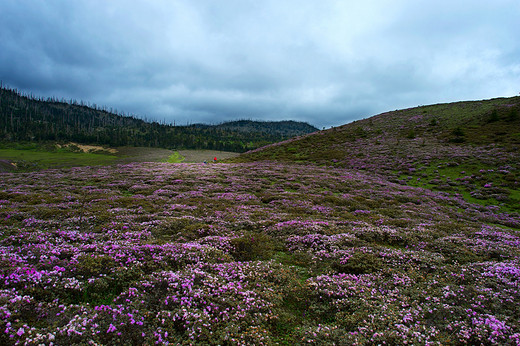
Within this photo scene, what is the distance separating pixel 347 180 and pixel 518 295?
28.6 metres

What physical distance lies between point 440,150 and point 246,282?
55476 mm

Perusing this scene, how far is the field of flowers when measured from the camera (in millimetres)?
5523

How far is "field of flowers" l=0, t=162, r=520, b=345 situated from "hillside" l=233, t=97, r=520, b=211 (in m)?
22.1

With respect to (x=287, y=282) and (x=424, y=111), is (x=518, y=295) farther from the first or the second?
(x=424, y=111)

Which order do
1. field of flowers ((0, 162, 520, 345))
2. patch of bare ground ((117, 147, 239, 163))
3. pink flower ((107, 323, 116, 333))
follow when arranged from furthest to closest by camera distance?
1. patch of bare ground ((117, 147, 239, 163))
2. field of flowers ((0, 162, 520, 345))
3. pink flower ((107, 323, 116, 333))

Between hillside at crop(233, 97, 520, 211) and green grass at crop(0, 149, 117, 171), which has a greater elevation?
hillside at crop(233, 97, 520, 211)

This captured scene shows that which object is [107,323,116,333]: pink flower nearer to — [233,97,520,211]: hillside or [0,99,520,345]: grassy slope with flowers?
[0,99,520,345]: grassy slope with flowers

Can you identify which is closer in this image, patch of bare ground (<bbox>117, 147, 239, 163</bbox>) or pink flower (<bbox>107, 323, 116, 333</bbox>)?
pink flower (<bbox>107, 323, 116, 333</bbox>)

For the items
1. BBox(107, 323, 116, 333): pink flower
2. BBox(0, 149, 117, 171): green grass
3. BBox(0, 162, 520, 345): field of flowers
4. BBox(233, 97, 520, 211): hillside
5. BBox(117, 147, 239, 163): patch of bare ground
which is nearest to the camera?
BBox(107, 323, 116, 333): pink flower

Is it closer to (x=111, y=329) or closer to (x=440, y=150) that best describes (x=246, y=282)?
(x=111, y=329)

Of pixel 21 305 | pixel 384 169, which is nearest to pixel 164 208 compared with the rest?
pixel 21 305

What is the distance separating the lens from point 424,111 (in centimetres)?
8281

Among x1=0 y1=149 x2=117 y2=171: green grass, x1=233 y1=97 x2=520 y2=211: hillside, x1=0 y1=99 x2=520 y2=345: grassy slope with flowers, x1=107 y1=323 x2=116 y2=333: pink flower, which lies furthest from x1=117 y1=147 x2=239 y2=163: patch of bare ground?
x1=107 y1=323 x2=116 y2=333: pink flower

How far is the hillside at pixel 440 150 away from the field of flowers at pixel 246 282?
22118 mm
